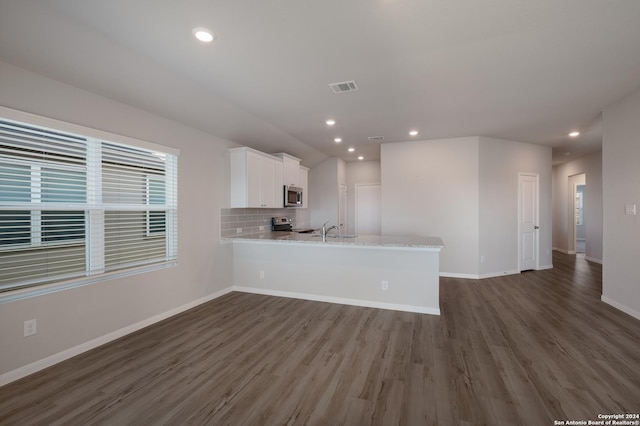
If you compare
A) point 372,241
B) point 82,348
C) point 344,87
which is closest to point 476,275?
point 372,241

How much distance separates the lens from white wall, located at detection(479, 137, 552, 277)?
5.46m

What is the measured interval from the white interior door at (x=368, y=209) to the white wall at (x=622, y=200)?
14.6 ft

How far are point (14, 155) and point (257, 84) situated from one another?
217 centimetres

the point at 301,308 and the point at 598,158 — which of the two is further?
the point at 598,158

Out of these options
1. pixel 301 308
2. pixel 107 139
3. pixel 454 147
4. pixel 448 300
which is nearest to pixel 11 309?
pixel 107 139

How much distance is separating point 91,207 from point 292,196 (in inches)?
137

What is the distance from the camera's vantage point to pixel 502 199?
18.5ft

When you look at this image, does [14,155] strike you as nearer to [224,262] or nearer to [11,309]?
[11,309]

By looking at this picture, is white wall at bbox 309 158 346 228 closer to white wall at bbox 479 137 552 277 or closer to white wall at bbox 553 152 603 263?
white wall at bbox 479 137 552 277

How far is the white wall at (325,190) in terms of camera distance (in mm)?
7359

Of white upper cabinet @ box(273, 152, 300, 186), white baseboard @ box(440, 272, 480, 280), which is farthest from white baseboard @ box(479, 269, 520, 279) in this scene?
white upper cabinet @ box(273, 152, 300, 186)

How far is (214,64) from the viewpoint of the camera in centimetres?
267

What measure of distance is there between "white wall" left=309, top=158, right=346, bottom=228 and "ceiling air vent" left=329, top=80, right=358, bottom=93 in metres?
4.07

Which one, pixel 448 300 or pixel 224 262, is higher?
pixel 224 262
